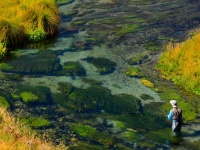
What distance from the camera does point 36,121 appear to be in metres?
24.3

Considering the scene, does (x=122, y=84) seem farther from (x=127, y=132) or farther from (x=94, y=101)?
(x=127, y=132)

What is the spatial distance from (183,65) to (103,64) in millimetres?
6732

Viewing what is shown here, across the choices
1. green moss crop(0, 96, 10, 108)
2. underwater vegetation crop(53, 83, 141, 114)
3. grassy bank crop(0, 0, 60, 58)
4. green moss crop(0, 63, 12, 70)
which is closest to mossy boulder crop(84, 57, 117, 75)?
underwater vegetation crop(53, 83, 141, 114)

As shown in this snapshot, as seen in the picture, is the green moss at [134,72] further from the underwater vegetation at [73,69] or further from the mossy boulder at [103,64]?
the underwater vegetation at [73,69]

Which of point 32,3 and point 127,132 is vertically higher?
point 32,3

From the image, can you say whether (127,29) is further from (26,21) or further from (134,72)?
(134,72)

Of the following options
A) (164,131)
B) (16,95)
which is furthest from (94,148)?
(16,95)

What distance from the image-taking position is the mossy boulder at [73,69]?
32.1 metres

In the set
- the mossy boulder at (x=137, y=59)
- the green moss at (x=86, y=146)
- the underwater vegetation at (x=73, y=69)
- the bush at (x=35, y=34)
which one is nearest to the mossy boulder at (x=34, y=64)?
the underwater vegetation at (x=73, y=69)

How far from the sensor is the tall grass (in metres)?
29.8

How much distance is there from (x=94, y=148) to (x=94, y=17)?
2690cm

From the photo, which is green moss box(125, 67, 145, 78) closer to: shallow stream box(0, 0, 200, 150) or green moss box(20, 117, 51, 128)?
shallow stream box(0, 0, 200, 150)

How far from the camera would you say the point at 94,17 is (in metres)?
46.5

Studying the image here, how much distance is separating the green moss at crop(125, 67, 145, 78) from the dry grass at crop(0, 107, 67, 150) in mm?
11507
